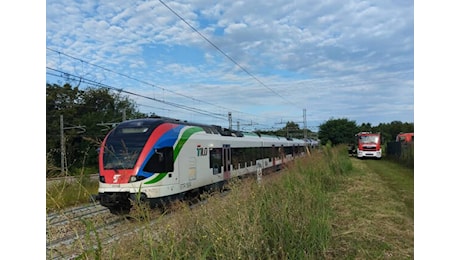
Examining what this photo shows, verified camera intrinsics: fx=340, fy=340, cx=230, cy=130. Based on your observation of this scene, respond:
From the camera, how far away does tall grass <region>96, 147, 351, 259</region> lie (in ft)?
10.7

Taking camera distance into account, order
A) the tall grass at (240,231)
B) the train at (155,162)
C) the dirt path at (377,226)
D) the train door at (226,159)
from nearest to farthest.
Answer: the tall grass at (240,231) → the dirt path at (377,226) → the train at (155,162) → the train door at (226,159)

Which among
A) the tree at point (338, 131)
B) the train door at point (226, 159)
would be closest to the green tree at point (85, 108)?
the train door at point (226, 159)

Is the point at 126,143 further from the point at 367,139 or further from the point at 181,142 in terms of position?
the point at 367,139

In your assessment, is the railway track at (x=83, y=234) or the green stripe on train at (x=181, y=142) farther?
the green stripe on train at (x=181, y=142)

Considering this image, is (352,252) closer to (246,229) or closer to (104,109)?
(246,229)

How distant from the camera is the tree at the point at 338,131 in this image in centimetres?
3728

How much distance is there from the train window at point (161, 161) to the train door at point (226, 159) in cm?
417

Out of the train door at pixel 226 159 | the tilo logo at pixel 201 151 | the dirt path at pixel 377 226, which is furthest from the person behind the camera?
the train door at pixel 226 159

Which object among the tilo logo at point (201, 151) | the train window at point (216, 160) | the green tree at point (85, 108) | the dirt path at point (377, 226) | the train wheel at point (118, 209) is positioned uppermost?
the green tree at point (85, 108)

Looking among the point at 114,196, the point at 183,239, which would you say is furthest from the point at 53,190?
the point at 114,196

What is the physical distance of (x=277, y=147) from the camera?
2227 cm

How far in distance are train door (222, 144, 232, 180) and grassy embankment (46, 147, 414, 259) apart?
655 cm

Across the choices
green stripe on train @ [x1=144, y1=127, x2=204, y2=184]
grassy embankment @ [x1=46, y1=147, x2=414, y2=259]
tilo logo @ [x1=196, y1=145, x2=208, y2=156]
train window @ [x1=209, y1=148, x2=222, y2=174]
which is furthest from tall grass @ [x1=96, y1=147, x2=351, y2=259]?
train window @ [x1=209, y1=148, x2=222, y2=174]

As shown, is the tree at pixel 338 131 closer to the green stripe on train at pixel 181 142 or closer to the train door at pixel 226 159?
the train door at pixel 226 159
